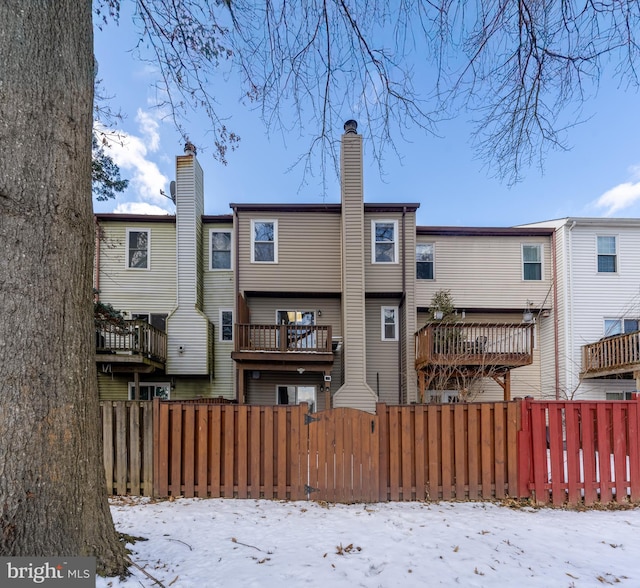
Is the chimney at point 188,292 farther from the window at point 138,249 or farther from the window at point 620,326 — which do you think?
the window at point 620,326

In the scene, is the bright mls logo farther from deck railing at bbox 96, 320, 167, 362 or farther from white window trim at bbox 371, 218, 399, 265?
white window trim at bbox 371, 218, 399, 265

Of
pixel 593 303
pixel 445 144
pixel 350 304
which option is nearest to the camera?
pixel 445 144

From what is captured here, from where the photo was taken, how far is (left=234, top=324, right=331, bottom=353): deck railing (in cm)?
1022

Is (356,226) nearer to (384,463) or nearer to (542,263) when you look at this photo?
(542,263)

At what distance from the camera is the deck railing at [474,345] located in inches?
397

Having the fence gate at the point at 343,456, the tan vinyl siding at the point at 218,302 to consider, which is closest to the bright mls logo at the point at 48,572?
the fence gate at the point at 343,456

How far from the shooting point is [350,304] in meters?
11.1

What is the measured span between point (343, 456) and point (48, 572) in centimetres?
318

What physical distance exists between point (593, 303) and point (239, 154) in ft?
41.8

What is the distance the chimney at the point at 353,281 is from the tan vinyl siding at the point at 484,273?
2.54 meters

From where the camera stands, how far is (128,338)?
1053 cm

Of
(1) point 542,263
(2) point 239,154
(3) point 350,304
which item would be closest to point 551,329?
(1) point 542,263

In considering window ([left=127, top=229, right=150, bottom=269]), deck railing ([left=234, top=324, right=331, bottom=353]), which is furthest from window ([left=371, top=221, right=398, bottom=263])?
window ([left=127, top=229, right=150, bottom=269])

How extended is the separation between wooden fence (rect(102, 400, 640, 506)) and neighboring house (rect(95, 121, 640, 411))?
5.91 meters
